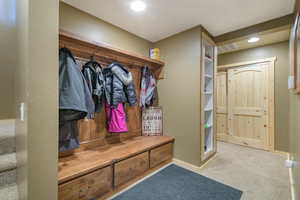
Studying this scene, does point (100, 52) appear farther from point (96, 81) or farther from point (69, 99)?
point (69, 99)

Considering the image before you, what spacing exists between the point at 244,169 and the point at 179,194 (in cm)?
135

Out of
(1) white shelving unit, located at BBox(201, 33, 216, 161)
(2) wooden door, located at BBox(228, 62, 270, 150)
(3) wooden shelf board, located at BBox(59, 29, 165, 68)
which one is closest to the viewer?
(3) wooden shelf board, located at BBox(59, 29, 165, 68)

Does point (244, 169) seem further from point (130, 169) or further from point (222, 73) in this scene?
point (222, 73)

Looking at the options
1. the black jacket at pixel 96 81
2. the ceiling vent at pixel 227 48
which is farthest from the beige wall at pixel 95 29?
the ceiling vent at pixel 227 48

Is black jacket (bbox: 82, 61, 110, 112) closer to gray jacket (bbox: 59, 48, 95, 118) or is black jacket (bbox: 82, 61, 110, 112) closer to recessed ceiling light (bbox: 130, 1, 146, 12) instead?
gray jacket (bbox: 59, 48, 95, 118)

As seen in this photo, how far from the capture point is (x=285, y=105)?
2.98 meters

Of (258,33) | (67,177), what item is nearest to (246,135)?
(258,33)

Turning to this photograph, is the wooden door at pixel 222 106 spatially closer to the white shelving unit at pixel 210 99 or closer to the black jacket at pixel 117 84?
the white shelving unit at pixel 210 99

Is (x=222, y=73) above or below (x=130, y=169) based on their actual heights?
above

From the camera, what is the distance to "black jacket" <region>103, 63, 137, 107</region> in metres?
2.02

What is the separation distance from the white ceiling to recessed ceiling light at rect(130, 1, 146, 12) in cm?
5

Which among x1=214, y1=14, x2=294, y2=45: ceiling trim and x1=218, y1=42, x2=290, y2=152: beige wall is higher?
x1=214, y1=14, x2=294, y2=45: ceiling trim

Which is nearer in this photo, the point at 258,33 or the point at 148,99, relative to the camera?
the point at 258,33

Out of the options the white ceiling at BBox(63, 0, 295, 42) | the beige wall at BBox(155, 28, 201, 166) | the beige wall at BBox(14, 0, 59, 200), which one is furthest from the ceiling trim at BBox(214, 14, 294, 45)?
the beige wall at BBox(14, 0, 59, 200)
